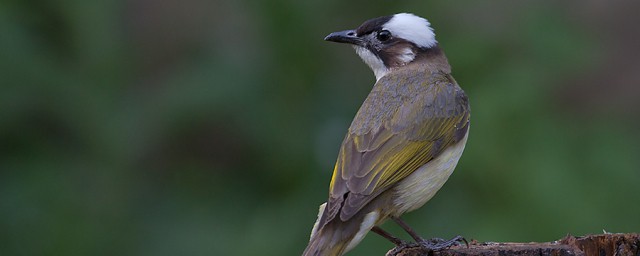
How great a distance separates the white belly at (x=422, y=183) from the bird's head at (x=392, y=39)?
922mm

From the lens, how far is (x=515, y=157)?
28.9ft

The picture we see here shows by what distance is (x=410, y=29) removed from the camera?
7.28 metres

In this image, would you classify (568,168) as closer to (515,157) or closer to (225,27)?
(515,157)

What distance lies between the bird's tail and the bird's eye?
1626 mm

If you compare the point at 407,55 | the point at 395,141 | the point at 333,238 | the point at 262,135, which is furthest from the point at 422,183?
the point at 262,135

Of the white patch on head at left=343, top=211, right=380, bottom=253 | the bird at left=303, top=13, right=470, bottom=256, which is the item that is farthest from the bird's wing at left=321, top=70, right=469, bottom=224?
the white patch on head at left=343, top=211, right=380, bottom=253

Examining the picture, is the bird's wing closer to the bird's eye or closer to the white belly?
the white belly

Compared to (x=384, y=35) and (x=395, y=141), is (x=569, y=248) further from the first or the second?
(x=384, y=35)

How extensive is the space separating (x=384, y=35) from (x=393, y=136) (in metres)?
1.08

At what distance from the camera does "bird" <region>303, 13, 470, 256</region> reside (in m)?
6.04

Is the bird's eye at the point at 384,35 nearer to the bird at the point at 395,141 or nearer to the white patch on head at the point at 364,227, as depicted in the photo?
the bird at the point at 395,141

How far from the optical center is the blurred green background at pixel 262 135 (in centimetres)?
879

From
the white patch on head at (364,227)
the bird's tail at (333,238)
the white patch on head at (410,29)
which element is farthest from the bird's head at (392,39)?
the bird's tail at (333,238)

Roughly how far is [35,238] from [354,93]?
259 cm
